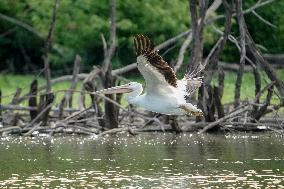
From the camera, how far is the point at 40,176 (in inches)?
530

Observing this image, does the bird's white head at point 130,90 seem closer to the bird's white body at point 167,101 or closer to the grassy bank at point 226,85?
the bird's white body at point 167,101

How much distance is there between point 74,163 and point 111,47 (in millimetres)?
4502

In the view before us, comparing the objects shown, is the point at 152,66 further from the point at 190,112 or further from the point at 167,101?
the point at 190,112

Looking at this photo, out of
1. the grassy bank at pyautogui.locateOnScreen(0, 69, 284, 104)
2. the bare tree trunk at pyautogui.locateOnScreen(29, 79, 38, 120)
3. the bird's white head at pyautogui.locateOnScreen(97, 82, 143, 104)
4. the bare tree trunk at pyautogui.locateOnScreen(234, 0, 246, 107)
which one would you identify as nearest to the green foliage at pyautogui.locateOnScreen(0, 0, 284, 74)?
the grassy bank at pyautogui.locateOnScreen(0, 69, 284, 104)

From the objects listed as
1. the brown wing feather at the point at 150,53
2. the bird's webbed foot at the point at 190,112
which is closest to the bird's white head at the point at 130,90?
the bird's webbed foot at the point at 190,112

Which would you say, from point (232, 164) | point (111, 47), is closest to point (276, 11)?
point (111, 47)

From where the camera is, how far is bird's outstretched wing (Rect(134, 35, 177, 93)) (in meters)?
12.2

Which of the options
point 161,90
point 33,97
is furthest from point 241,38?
point 33,97

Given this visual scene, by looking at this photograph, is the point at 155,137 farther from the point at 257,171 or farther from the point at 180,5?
the point at 180,5

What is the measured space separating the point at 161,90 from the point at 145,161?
3.77 feet

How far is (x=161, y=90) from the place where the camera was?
14.1 metres

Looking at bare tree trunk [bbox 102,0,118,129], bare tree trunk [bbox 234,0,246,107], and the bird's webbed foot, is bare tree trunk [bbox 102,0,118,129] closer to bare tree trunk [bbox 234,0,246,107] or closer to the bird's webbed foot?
bare tree trunk [bbox 234,0,246,107]

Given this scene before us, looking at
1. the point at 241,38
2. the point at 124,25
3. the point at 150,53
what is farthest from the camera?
the point at 124,25

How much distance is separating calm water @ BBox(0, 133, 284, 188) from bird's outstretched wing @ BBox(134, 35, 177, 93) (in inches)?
43.3
